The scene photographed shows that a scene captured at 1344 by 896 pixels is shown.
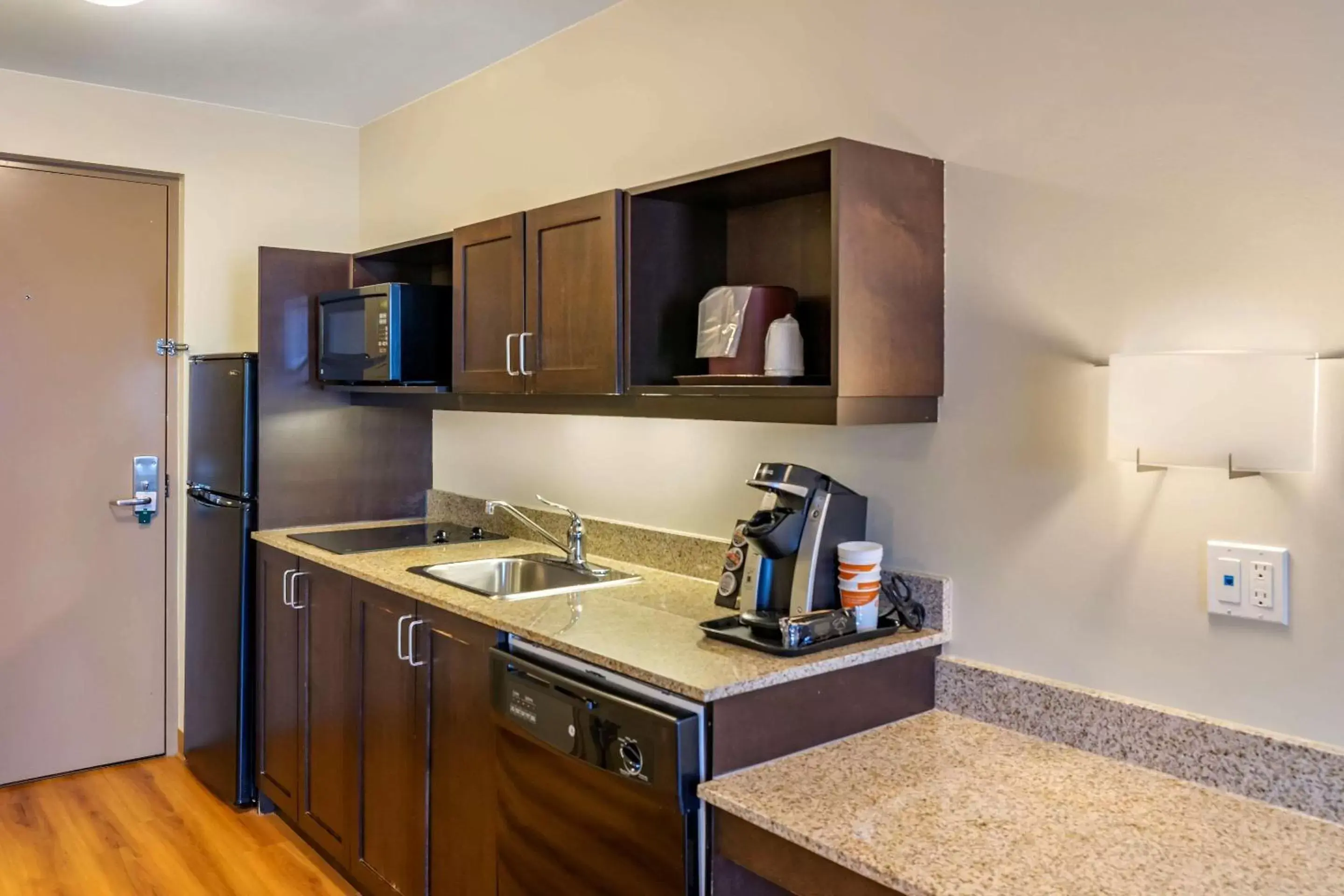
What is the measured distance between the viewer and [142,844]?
3.07 meters

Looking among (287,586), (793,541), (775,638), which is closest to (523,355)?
(793,541)

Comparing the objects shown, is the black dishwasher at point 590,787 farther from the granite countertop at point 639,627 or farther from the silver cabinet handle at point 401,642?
the silver cabinet handle at point 401,642

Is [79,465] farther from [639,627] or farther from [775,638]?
[775,638]

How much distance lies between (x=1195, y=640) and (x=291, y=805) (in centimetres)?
260

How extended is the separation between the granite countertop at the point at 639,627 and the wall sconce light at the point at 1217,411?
62 cm

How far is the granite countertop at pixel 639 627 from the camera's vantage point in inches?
68.7

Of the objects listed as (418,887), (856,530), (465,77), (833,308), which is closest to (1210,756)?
(856,530)

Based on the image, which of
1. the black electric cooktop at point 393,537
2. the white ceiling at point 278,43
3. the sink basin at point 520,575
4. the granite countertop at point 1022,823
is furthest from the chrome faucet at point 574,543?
the white ceiling at point 278,43

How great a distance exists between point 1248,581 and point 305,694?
250 cm

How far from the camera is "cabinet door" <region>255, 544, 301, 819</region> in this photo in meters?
3.05

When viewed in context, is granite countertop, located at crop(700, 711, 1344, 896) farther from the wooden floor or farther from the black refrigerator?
the black refrigerator

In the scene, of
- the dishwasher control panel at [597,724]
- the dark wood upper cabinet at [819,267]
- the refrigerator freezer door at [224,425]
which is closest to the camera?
the dishwasher control panel at [597,724]

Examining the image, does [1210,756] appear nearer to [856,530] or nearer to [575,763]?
[856,530]

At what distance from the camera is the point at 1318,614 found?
1521 millimetres
